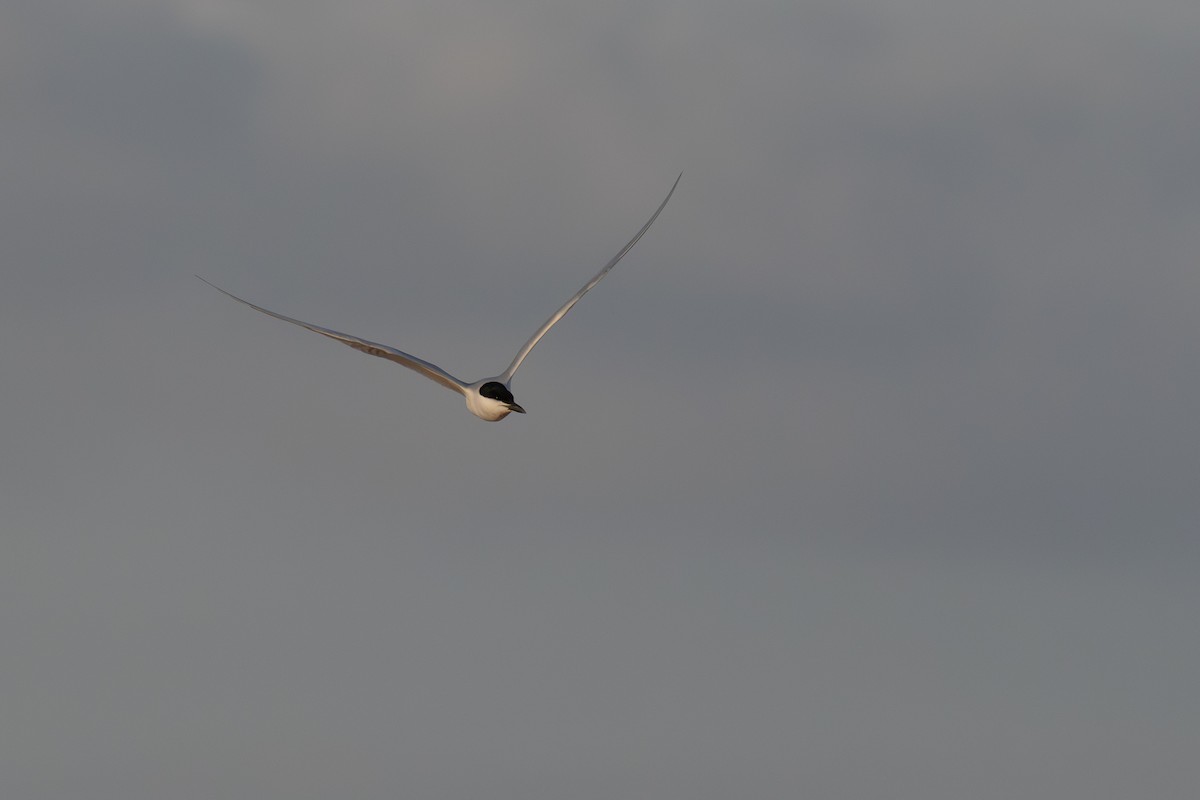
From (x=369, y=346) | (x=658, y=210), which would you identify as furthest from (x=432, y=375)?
(x=658, y=210)

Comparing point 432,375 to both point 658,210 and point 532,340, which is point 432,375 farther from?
point 658,210

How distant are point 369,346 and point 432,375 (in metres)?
2.95

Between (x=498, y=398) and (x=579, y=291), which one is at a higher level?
(x=579, y=291)

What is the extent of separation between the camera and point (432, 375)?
71.4m

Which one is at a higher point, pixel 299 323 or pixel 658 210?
pixel 658 210

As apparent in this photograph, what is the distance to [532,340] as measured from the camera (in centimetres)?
7200

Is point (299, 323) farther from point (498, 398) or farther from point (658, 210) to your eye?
point (658, 210)

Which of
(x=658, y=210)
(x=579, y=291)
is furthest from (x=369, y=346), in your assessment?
(x=658, y=210)

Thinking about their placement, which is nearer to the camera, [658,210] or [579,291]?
[658,210]

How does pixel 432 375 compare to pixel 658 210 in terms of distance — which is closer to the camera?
pixel 658 210

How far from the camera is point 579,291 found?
72.7 m

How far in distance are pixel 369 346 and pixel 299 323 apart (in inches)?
167

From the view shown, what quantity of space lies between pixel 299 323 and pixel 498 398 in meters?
8.04

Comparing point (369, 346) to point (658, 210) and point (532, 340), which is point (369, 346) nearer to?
point (532, 340)
